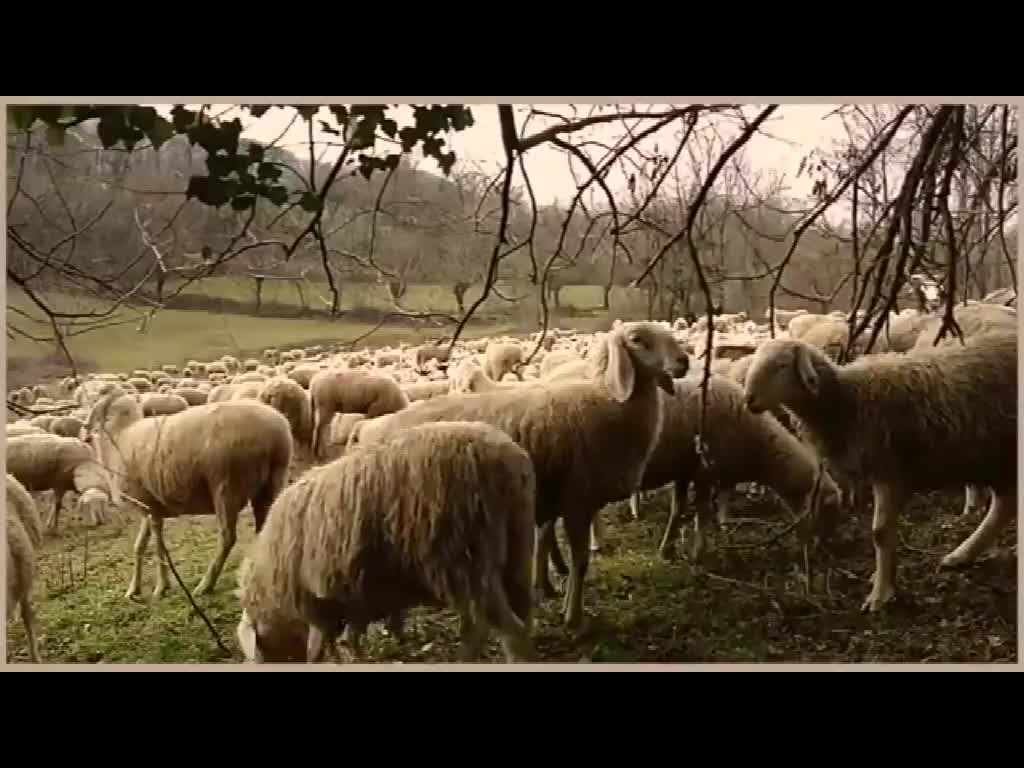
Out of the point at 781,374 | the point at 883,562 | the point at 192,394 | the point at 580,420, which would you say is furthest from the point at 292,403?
the point at 883,562

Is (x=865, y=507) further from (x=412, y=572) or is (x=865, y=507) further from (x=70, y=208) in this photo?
(x=70, y=208)

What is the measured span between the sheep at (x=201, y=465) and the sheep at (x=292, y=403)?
15 mm

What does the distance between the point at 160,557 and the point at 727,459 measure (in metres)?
1.19

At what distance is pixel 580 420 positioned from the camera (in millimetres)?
2479

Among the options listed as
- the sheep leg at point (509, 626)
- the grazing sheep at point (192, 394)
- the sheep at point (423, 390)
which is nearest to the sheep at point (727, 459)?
the sheep leg at point (509, 626)

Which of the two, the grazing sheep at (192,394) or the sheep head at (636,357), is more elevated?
the sheep head at (636,357)

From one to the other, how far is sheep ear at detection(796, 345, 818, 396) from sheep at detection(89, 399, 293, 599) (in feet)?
3.49

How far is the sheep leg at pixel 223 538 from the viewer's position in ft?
8.05

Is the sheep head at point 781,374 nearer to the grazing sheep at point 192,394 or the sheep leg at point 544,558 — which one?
the sheep leg at point 544,558

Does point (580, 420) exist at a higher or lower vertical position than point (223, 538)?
higher

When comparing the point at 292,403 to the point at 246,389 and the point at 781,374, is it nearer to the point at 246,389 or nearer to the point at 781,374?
the point at 246,389

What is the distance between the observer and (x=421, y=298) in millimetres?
2461

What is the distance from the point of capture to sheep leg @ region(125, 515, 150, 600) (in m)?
2.44
